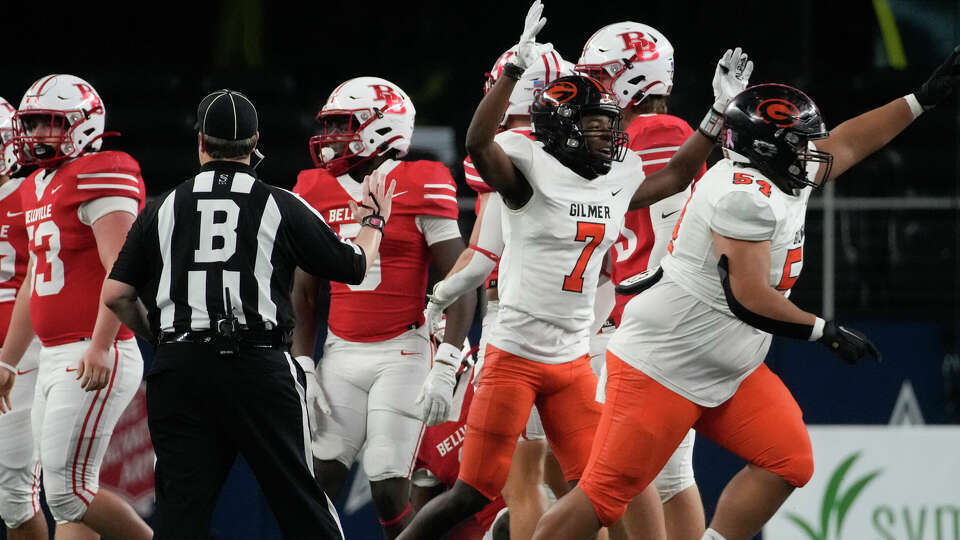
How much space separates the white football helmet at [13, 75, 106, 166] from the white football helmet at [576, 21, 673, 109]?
188 centimetres

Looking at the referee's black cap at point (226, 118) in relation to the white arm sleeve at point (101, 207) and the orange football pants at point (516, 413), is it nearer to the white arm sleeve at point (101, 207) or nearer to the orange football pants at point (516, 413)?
the white arm sleeve at point (101, 207)

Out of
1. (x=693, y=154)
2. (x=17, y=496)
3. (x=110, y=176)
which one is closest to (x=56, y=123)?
(x=110, y=176)

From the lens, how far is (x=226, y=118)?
4059 mm

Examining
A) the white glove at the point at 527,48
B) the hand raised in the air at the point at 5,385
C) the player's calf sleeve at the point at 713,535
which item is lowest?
the hand raised in the air at the point at 5,385

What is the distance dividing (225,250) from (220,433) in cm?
53

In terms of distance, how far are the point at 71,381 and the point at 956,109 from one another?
6.27 metres

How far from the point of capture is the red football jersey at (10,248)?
562cm

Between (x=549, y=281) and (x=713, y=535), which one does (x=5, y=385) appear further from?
(x=713, y=535)

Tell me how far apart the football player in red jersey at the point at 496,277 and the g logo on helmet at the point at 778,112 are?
885 mm

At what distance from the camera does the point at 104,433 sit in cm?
509

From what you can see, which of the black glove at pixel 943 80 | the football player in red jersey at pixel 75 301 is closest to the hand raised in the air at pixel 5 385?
the football player in red jersey at pixel 75 301

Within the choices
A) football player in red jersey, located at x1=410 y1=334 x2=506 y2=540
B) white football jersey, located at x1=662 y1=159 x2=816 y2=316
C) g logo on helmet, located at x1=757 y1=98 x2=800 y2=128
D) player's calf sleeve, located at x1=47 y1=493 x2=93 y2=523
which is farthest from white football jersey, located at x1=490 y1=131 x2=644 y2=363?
player's calf sleeve, located at x1=47 y1=493 x2=93 y2=523

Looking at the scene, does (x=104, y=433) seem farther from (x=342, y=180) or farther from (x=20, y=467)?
(x=342, y=180)

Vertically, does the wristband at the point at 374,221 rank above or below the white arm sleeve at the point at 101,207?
above
